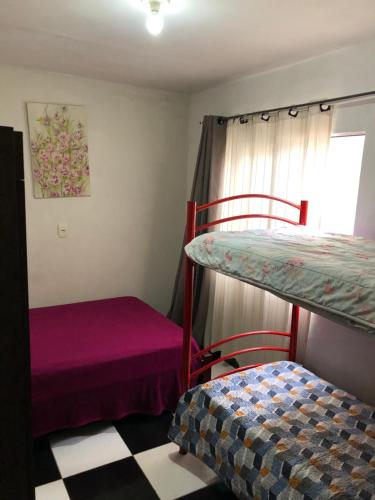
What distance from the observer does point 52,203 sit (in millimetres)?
3111

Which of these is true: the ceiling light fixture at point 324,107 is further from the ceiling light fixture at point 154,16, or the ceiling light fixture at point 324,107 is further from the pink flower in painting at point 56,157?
the pink flower in painting at point 56,157

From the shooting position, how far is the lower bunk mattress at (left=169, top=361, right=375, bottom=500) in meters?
1.47

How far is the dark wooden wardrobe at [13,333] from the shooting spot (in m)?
0.83

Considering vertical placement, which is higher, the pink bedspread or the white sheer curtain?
the white sheer curtain

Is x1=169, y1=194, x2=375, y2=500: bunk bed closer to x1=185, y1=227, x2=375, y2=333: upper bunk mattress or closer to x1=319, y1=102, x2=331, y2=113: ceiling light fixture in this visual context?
x1=185, y1=227, x2=375, y2=333: upper bunk mattress

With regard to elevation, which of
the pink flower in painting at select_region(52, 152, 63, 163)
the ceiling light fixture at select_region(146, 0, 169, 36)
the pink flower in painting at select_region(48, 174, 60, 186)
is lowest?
the pink flower in painting at select_region(48, 174, 60, 186)

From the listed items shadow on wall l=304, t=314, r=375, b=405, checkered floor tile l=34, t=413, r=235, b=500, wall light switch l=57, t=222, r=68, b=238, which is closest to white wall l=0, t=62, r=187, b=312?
wall light switch l=57, t=222, r=68, b=238

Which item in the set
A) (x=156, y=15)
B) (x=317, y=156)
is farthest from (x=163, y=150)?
(x=156, y=15)

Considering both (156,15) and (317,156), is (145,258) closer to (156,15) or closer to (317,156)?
(317,156)

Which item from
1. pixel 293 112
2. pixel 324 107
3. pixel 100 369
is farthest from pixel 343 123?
pixel 100 369

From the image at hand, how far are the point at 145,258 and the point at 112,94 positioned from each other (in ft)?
4.74

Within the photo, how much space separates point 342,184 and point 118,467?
211cm

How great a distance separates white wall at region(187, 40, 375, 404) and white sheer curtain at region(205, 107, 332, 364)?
0.11m

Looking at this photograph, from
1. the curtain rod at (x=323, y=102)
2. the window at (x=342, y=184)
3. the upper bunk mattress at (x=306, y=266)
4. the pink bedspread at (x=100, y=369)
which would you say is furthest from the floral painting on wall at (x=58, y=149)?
the window at (x=342, y=184)
